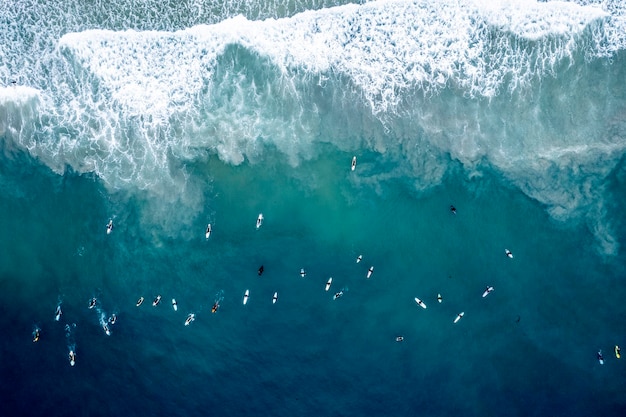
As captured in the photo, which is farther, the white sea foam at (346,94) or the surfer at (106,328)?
the white sea foam at (346,94)

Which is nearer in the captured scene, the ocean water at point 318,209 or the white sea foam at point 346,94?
the ocean water at point 318,209

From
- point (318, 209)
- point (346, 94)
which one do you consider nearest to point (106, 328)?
point (318, 209)

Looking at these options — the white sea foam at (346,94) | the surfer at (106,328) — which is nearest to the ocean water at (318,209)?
the white sea foam at (346,94)

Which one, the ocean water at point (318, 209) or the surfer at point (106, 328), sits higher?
the ocean water at point (318, 209)

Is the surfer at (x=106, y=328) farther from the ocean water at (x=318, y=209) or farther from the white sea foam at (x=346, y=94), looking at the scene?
the white sea foam at (x=346, y=94)

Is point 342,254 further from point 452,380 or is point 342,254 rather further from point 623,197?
point 623,197

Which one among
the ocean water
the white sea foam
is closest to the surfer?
the ocean water

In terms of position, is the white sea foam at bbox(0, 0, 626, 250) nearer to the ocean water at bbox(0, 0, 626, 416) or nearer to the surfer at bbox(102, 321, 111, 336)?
the ocean water at bbox(0, 0, 626, 416)

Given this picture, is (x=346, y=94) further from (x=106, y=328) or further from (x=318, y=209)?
(x=106, y=328)

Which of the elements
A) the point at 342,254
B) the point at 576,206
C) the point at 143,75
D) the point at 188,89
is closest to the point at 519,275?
the point at 576,206
